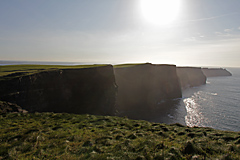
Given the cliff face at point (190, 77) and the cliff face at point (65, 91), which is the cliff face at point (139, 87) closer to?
the cliff face at point (65, 91)

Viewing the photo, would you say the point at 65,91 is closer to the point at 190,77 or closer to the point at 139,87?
the point at 139,87

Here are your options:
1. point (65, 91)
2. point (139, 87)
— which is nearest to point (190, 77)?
point (139, 87)

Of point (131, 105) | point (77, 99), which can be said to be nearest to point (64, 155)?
point (77, 99)

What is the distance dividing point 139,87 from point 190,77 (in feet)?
339

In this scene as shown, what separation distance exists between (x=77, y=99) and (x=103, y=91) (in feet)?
31.8

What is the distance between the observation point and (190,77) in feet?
466

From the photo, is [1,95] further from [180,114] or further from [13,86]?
[180,114]

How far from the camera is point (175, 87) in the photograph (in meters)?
80.9

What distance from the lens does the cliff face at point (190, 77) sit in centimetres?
12562

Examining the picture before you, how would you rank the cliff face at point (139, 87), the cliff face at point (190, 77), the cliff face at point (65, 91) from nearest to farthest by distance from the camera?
the cliff face at point (65, 91) → the cliff face at point (139, 87) → the cliff face at point (190, 77)

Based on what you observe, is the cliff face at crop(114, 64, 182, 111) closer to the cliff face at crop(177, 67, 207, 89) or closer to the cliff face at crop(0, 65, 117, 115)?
the cliff face at crop(0, 65, 117, 115)

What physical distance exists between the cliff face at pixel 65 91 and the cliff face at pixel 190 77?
327 ft

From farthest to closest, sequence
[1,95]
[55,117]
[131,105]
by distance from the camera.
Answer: [131,105], [1,95], [55,117]

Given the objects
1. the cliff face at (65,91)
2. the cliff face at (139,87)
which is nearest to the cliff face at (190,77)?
the cliff face at (139,87)
